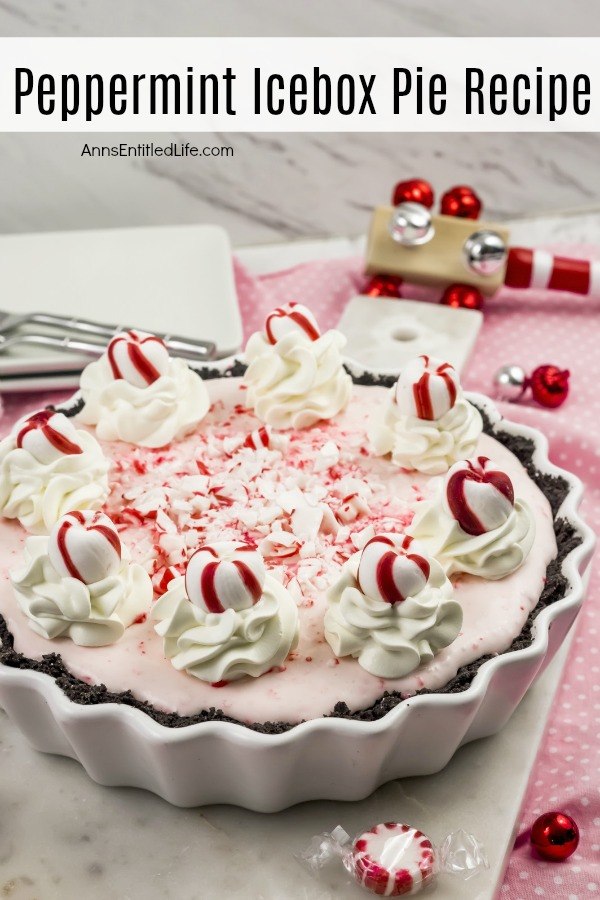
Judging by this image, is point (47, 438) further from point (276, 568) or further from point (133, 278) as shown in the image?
point (133, 278)

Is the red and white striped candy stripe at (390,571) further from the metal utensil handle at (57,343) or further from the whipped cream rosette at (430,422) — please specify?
the metal utensil handle at (57,343)

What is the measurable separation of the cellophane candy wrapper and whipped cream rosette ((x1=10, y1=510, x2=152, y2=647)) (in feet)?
1.49

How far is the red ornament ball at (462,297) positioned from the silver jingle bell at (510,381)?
315mm

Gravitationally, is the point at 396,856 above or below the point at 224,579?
below

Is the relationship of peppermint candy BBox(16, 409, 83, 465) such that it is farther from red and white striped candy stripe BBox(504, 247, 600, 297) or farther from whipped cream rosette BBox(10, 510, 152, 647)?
red and white striped candy stripe BBox(504, 247, 600, 297)

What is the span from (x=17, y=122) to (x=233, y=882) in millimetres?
2193

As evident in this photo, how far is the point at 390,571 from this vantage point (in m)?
1.58

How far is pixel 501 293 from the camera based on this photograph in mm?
3125

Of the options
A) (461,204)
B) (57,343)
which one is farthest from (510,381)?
(57,343)

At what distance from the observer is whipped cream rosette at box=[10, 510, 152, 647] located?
1.65 metres

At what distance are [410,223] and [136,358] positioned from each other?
109 centimetres

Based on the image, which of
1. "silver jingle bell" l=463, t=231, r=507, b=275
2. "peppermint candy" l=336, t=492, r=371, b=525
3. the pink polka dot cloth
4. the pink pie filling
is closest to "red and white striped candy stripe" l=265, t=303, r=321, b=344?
the pink pie filling

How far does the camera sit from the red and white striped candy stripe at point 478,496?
174 centimetres
